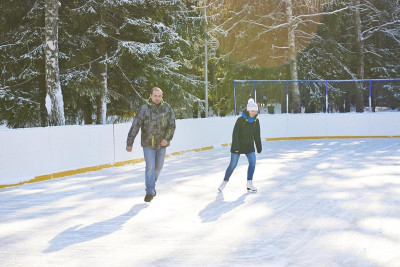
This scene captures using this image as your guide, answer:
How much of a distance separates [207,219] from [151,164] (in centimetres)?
164

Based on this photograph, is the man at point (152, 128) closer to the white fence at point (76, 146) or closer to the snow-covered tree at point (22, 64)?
the white fence at point (76, 146)

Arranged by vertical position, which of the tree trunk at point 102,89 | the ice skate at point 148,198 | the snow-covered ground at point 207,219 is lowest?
the snow-covered ground at point 207,219

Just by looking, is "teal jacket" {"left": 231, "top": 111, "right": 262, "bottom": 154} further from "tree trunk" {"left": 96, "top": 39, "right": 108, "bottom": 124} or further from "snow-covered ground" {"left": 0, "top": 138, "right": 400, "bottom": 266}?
"tree trunk" {"left": 96, "top": 39, "right": 108, "bottom": 124}

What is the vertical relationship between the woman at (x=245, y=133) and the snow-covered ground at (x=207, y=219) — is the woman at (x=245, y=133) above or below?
above

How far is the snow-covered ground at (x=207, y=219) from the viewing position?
19.4 ft

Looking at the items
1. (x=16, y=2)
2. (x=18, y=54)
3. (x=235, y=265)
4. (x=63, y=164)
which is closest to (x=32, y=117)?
(x=18, y=54)

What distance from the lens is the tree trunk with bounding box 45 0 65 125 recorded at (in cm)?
1902

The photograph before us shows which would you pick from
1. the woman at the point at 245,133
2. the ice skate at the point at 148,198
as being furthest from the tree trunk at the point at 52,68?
the ice skate at the point at 148,198

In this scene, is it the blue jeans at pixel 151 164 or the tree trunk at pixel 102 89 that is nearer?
the blue jeans at pixel 151 164

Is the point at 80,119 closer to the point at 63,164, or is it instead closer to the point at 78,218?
the point at 63,164

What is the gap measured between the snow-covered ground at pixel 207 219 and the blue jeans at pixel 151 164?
0.28 meters

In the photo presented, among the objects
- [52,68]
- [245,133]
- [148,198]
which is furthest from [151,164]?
[52,68]

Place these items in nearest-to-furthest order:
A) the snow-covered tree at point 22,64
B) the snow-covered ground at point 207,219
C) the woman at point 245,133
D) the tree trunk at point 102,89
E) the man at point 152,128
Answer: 1. the snow-covered ground at point 207,219
2. the man at point 152,128
3. the woman at point 245,133
4. the snow-covered tree at point 22,64
5. the tree trunk at point 102,89

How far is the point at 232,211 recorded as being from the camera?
329 inches
